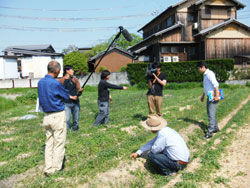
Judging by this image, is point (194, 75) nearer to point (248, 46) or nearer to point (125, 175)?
point (248, 46)

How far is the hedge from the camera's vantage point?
2170 centimetres

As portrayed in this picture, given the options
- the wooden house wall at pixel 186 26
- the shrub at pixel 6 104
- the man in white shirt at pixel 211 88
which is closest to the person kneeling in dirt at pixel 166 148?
the man in white shirt at pixel 211 88

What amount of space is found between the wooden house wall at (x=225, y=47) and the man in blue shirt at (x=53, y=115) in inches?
1014

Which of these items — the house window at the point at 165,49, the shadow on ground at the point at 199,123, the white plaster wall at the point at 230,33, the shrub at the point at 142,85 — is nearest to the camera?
the shadow on ground at the point at 199,123

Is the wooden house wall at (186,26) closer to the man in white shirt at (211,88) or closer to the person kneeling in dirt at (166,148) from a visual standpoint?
the man in white shirt at (211,88)

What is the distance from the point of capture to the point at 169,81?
2409 cm

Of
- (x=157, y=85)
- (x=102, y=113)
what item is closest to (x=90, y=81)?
(x=102, y=113)

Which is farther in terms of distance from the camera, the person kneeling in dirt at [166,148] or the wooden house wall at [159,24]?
the wooden house wall at [159,24]

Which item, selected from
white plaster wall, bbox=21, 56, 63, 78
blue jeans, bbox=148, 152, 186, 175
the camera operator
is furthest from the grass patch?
white plaster wall, bbox=21, 56, 63, 78

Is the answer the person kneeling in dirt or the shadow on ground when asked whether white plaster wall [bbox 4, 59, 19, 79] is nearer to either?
the shadow on ground

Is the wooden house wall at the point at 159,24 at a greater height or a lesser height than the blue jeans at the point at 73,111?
greater

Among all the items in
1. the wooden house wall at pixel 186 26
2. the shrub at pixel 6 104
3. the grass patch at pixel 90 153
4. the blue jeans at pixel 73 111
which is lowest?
the grass patch at pixel 90 153

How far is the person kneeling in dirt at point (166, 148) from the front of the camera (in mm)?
3891

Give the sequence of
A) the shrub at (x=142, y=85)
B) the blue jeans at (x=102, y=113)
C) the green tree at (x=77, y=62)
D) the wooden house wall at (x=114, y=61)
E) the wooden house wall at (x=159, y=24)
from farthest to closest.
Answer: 1. the wooden house wall at (x=114, y=61)
2. the wooden house wall at (x=159, y=24)
3. the green tree at (x=77, y=62)
4. the shrub at (x=142, y=85)
5. the blue jeans at (x=102, y=113)
